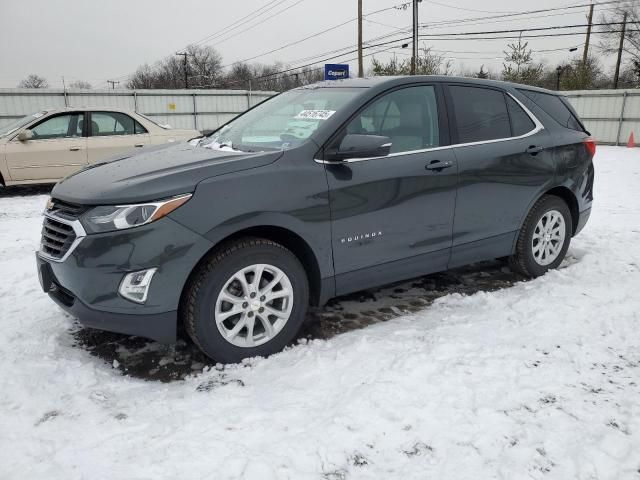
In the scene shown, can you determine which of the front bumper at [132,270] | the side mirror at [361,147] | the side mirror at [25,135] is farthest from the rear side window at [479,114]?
the side mirror at [25,135]

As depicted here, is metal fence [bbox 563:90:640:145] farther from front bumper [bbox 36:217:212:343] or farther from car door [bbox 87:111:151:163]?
front bumper [bbox 36:217:212:343]

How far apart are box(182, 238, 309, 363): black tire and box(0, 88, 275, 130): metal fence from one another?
16.0 metres

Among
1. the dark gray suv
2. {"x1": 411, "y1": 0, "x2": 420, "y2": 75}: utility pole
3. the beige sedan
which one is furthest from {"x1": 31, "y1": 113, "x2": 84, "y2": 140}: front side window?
{"x1": 411, "y1": 0, "x2": 420, "y2": 75}: utility pole

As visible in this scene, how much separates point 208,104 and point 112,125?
11.4 meters

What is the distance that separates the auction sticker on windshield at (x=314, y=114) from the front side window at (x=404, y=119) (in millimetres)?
170

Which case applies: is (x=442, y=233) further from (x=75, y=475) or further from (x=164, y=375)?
(x=75, y=475)

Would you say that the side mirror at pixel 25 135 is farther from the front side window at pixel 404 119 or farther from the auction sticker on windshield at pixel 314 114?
the front side window at pixel 404 119

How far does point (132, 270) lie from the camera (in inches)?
102

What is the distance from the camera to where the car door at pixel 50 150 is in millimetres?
8555

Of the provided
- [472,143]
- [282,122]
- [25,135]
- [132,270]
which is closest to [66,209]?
[132,270]

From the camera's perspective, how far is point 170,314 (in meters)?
2.72

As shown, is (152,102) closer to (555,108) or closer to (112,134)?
(112,134)

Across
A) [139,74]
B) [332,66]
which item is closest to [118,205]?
[332,66]

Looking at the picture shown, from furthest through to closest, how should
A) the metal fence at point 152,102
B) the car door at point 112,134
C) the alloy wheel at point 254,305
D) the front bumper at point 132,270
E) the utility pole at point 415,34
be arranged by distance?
1. the utility pole at point 415,34
2. the metal fence at point 152,102
3. the car door at point 112,134
4. the alloy wheel at point 254,305
5. the front bumper at point 132,270
